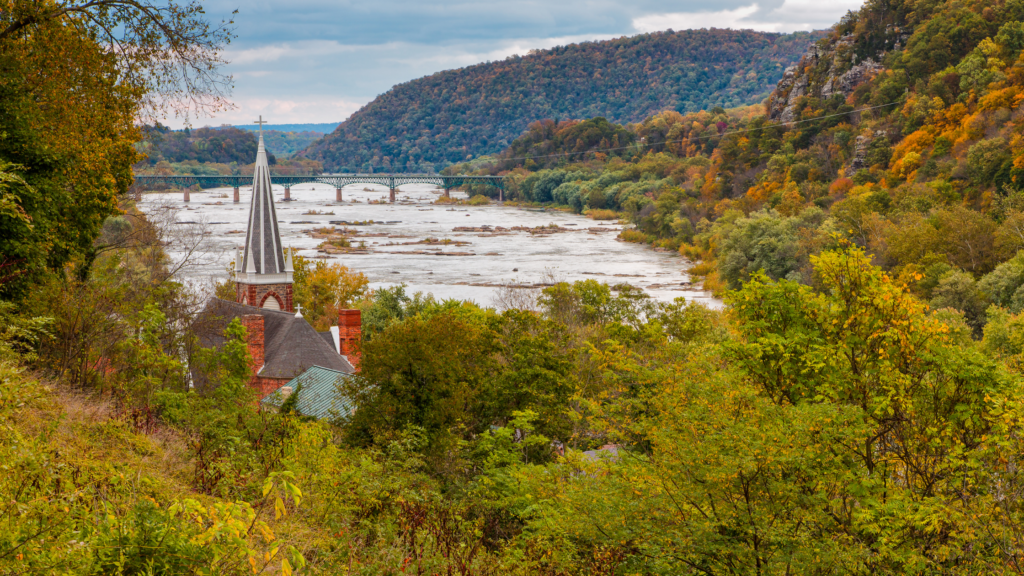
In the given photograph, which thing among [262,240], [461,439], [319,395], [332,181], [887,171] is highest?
[887,171]

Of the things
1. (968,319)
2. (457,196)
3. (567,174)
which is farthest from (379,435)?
(457,196)

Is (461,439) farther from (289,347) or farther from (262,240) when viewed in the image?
(262,240)

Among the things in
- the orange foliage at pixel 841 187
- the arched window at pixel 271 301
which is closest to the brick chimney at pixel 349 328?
the arched window at pixel 271 301

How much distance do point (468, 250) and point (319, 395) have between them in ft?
199

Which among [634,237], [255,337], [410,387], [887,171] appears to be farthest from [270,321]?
[634,237]

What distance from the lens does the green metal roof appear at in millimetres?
18263

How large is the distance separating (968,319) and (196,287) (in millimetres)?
44014

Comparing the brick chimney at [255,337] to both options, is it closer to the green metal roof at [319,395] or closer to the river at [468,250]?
the green metal roof at [319,395]

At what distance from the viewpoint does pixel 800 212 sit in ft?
195

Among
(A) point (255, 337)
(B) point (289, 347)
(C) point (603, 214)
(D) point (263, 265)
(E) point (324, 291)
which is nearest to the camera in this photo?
(A) point (255, 337)

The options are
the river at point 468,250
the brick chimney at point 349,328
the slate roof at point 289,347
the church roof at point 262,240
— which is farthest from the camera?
the river at point 468,250

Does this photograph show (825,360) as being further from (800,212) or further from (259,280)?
(800,212)

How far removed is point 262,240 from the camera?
31.9m

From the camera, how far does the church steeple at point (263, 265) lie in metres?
31.6
